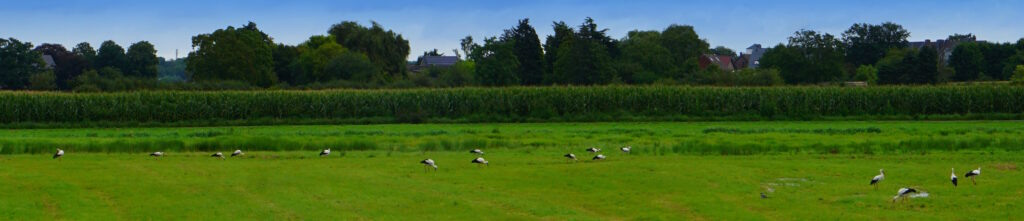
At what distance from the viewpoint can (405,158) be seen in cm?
3688

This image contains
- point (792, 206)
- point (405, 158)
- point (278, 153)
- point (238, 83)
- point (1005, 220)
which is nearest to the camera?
point (1005, 220)

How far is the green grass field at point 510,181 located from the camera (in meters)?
22.0

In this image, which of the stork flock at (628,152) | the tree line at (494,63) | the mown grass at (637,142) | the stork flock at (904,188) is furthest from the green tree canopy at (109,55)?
the stork flock at (904,188)

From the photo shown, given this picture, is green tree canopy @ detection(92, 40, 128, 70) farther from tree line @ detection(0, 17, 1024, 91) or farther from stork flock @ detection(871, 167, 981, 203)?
stork flock @ detection(871, 167, 981, 203)

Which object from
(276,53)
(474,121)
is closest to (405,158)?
(474,121)

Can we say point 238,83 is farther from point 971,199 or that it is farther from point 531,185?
point 971,199

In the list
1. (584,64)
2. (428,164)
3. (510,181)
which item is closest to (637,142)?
(428,164)

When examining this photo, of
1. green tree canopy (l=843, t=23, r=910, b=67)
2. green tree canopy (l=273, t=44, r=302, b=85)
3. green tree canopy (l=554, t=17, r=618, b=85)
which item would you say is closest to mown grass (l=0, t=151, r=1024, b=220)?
green tree canopy (l=554, t=17, r=618, b=85)

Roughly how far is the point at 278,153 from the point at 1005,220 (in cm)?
2644

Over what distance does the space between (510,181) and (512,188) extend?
1.49 metres

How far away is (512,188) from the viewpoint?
87.2ft

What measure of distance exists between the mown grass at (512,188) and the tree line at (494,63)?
189 ft

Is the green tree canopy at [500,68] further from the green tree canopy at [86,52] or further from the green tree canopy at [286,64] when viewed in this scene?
the green tree canopy at [86,52]

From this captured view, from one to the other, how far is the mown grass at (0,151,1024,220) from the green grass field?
0.15 feet
